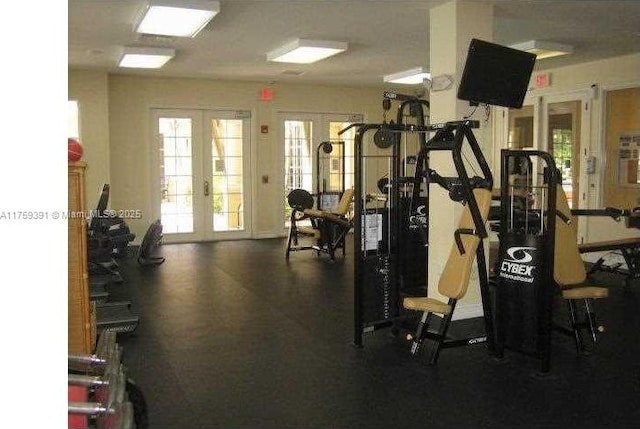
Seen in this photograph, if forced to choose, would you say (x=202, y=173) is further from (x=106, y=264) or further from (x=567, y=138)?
(x=567, y=138)

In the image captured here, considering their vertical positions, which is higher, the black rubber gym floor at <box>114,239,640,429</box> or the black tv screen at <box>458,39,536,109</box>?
the black tv screen at <box>458,39,536,109</box>

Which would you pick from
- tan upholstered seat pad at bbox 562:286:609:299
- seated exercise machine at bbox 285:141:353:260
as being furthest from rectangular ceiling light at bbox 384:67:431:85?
tan upholstered seat pad at bbox 562:286:609:299

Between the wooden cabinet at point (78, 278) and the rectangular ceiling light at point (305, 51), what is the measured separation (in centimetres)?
385

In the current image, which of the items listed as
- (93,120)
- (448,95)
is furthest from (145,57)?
(448,95)

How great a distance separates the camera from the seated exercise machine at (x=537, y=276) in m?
3.72

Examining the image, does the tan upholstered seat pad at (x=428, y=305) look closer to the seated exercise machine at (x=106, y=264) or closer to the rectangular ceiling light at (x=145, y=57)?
the seated exercise machine at (x=106, y=264)

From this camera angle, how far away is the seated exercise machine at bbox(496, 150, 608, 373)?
3.72 m

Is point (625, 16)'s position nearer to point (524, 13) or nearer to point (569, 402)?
point (524, 13)

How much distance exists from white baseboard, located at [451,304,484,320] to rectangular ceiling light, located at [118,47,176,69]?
171 inches

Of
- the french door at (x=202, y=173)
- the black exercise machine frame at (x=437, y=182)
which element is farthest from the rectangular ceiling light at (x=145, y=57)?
the black exercise machine frame at (x=437, y=182)

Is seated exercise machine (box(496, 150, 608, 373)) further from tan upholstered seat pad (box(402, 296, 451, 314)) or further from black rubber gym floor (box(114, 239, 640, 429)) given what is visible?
tan upholstered seat pad (box(402, 296, 451, 314))

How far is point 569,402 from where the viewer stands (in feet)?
11.0
